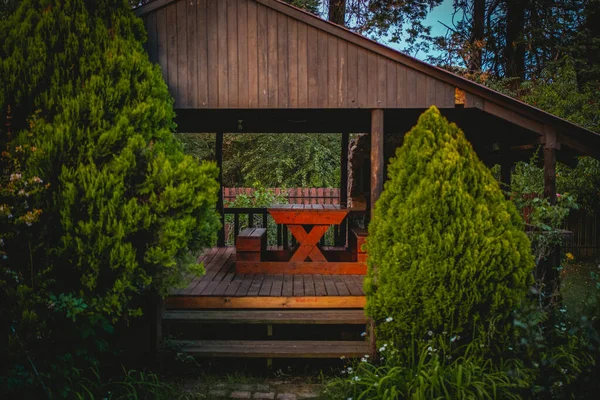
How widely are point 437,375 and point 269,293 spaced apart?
2.02 m

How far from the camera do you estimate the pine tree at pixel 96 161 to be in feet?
12.1

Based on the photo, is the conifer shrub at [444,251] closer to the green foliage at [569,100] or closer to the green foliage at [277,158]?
the green foliage at [569,100]

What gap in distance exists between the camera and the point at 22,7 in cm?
398

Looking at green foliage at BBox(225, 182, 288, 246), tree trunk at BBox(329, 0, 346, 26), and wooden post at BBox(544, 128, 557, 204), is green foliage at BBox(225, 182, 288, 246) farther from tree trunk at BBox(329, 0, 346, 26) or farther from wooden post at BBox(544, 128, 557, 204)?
wooden post at BBox(544, 128, 557, 204)

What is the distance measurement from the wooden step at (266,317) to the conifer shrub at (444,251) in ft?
2.25

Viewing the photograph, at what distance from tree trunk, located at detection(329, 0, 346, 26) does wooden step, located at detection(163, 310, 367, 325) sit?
10.2 metres

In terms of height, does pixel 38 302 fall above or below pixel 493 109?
below

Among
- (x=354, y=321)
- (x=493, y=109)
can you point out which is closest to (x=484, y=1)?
(x=493, y=109)

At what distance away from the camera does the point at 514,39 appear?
14.6 m

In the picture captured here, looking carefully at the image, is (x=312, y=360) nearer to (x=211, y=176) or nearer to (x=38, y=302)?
(x=211, y=176)

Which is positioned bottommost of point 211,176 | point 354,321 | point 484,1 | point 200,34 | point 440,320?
point 354,321

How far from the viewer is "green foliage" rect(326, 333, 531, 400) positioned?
11.6 feet

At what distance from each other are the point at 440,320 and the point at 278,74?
2.94 m

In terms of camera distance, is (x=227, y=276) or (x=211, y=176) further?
(x=227, y=276)
